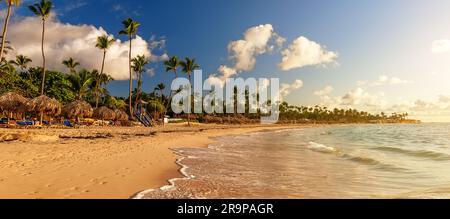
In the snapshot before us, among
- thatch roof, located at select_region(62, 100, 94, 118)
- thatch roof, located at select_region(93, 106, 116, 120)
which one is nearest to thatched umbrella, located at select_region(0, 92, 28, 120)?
thatch roof, located at select_region(62, 100, 94, 118)

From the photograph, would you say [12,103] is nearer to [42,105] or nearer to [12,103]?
[12,103]

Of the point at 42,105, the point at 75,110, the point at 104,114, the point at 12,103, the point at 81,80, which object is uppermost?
the point at 81,80

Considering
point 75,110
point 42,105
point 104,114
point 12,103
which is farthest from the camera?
point 104,114

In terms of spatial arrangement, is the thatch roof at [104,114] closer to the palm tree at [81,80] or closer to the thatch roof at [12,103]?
the thatch roof at [12,103]

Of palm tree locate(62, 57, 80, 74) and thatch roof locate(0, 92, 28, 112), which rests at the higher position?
palm tree locate(62, 57, 80, 74)

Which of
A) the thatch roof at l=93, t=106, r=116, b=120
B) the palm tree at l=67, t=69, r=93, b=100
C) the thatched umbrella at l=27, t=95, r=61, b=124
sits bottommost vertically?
the thatch roof at l=93, t=106, r=116, b=120

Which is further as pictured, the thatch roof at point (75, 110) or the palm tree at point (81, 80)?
the palm tree at point (81, 80)

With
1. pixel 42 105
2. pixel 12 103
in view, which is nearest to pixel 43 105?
pixel 42 105

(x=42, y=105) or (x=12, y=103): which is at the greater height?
(x=12, y=103)

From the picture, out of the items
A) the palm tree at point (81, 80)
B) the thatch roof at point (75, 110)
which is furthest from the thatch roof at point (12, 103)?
the palm tree at point (81, 80)

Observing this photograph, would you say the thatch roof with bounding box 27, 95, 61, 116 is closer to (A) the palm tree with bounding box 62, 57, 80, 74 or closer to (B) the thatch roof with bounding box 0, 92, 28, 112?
(B) the thatch roof with bounding box 0, 92, 28, 112

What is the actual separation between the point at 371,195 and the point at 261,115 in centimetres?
10164

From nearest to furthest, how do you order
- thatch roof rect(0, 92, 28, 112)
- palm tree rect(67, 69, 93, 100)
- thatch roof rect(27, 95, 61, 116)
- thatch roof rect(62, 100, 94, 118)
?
1. thatch roof rect(0, 92, 28, 112)
2. thatch roof rect(27, 95, 61, 116)
3. thatch roof rect(62, 100, 94, 118)
4. palm tree rect(67, 69, 93, 100)
